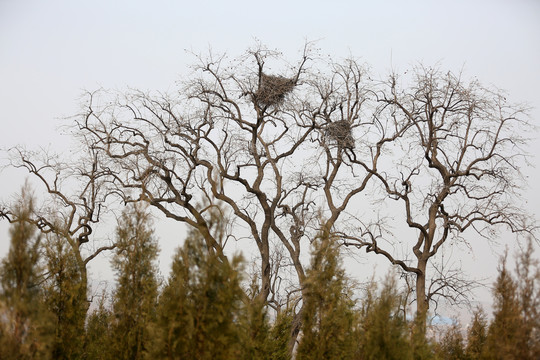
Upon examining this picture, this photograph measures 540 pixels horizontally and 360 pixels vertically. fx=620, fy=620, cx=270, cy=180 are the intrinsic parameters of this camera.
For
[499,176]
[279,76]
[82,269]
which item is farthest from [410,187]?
[82,269]

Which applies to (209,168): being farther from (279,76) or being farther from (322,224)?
(322,224)

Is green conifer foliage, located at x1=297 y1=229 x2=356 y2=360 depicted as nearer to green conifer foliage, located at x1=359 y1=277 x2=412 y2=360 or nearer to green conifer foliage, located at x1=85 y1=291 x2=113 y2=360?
green conifer foliage, located at x1=359 y1=277 x2=412 y2=360

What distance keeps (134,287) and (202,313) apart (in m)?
2.79

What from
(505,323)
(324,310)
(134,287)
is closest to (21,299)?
(134,287)

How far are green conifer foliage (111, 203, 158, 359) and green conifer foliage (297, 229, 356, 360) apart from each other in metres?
3.04

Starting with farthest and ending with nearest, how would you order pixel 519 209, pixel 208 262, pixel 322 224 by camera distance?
pixel 519 209 < pixel 322 224 < pixel 208 262

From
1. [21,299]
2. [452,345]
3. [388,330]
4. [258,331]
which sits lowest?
[21,299]

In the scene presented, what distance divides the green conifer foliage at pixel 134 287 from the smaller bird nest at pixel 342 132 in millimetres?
7819

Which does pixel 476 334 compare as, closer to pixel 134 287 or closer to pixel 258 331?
pixel 258 331

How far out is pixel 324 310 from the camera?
1209cm

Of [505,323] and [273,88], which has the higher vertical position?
[273,88]

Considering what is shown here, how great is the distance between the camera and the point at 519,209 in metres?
18.2

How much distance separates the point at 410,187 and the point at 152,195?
7.93 m

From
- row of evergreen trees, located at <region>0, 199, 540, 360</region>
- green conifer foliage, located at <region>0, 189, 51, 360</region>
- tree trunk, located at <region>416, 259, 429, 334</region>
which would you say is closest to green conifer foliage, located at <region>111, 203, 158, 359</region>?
row of evergreen trees, located at <region>0, 199, 540, 360</region>
